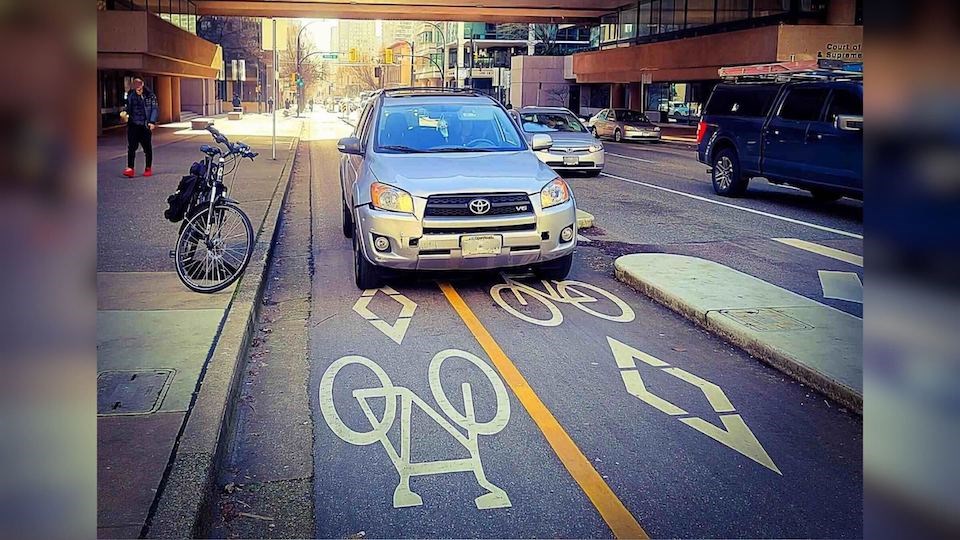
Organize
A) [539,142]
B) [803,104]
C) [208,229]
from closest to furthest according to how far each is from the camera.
Answer: 1. [208,229]
2. [539,142]
3. [803,104]

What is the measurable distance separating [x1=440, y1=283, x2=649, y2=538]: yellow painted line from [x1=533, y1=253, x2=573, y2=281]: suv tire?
5.29 feet

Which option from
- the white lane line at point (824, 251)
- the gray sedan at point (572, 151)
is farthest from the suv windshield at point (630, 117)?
the white lane line at point (824, 251)

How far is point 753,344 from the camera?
6.92 m

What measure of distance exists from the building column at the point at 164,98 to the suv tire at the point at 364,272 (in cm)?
4046

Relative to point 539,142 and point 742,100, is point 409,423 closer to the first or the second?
point 539,142

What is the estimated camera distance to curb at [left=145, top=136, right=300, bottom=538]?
388 centimetres

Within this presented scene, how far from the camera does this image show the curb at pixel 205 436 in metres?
3.88

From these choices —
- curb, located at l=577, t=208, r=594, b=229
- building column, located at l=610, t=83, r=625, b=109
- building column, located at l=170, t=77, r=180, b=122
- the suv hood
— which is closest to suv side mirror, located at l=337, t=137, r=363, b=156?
the suv hood

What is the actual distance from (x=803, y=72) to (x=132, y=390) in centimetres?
1291

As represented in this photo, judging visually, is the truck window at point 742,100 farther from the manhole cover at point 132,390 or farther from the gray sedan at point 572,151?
the manhole cover at point 132,390

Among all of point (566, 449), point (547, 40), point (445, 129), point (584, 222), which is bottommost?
point (566, 449)

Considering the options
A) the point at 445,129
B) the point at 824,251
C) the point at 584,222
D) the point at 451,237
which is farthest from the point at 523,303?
the point at 824,251
